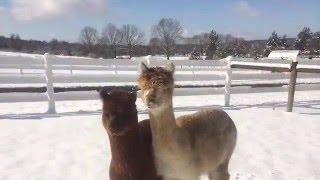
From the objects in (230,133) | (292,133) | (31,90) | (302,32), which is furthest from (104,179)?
(302,32)

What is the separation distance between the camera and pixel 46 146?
6.54m

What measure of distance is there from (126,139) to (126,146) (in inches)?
2.3

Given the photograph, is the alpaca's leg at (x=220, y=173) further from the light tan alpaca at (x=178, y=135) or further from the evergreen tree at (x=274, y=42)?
→ the evergreen tree at (x=274, y=42)

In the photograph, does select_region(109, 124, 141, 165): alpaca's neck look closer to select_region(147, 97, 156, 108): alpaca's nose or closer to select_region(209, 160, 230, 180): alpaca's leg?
select_region(147, 97, 156, 108): alpaca's nose

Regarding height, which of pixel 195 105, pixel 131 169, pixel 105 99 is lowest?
pixel 195 105

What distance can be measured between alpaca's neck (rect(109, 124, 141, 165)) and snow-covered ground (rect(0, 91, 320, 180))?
209 centimetres

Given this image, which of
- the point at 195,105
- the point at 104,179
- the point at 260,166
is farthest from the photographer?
the point at 195,105

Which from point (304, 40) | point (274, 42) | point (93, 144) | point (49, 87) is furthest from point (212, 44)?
point (93, 144)

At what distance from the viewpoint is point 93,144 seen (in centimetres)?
664

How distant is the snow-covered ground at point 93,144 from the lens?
5402 millimetres

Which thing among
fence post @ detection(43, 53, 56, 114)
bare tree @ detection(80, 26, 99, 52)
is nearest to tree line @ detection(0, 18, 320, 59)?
bare tree @ detection(80, 26, 99, 52)

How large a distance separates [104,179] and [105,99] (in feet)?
7.56

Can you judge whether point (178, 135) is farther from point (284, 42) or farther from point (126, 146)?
point (284, 42)

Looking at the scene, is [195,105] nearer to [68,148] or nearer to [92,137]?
[92,137]
